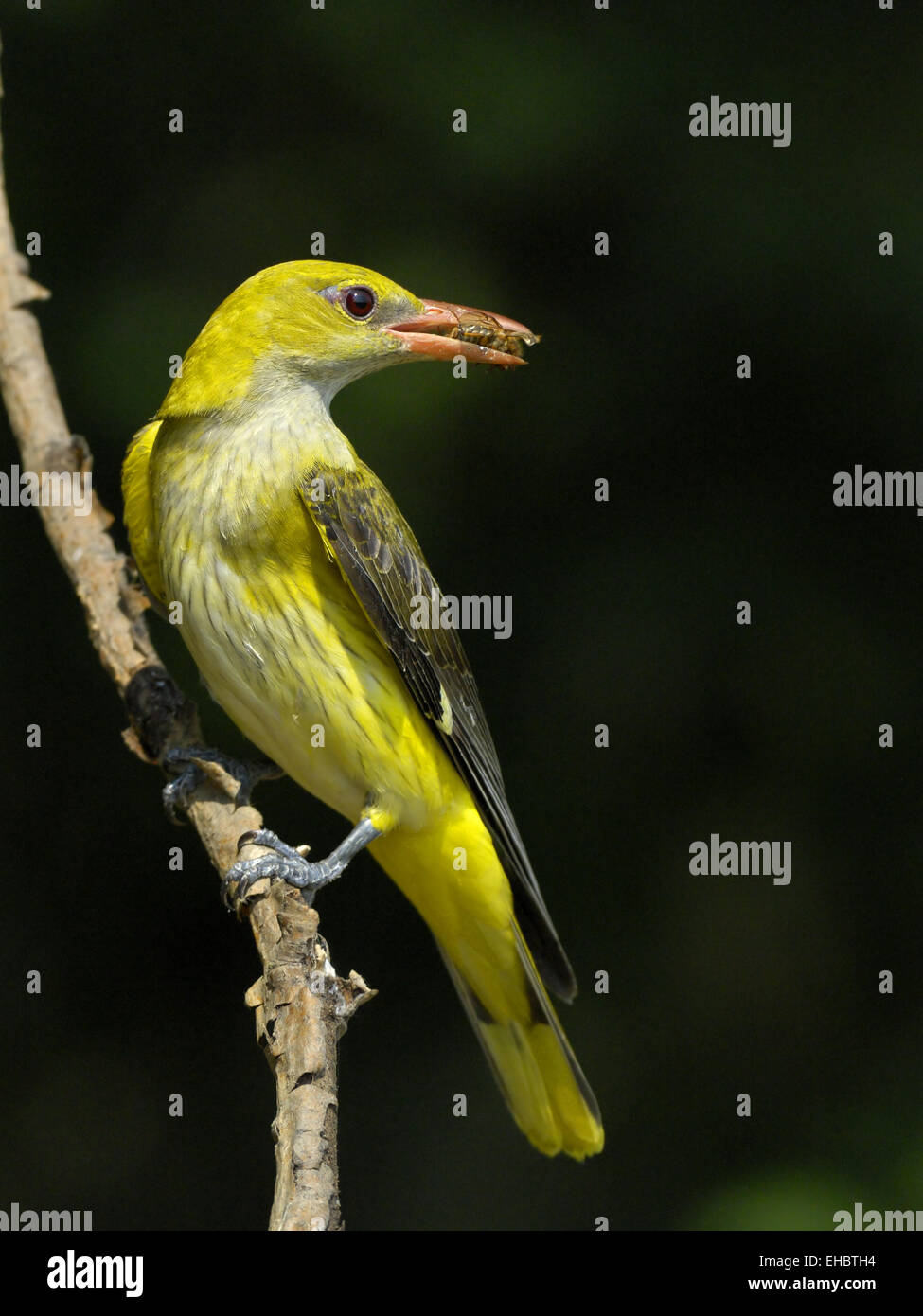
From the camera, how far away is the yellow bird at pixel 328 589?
2.85 meters

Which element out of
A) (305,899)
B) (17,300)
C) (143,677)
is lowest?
(305,899)

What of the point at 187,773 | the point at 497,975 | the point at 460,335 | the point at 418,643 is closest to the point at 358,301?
the point at 460,335

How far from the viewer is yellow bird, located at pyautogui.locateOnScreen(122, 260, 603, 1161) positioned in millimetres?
2846

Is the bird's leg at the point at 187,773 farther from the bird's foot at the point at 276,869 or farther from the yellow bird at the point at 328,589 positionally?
the bird's foot at the point at 276,869

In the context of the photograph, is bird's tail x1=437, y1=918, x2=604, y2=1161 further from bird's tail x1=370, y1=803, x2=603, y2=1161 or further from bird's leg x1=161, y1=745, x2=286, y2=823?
bird's leg x1=161, y1=745, x2=286, y2=823

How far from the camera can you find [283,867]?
9.06 ft

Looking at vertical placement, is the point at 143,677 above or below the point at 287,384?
below

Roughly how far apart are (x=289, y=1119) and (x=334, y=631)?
44.4 inches

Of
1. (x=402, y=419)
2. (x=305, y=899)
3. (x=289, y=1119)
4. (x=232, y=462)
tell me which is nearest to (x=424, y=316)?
(x=232, y=462)

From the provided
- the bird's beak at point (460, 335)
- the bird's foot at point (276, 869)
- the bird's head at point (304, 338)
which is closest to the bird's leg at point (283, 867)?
the bird's foot at point (276, 869)

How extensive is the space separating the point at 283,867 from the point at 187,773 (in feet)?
1.68

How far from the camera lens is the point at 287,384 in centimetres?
297

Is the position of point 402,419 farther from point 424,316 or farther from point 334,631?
point 334,631

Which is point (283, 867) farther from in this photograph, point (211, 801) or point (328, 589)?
point (328, 589)
